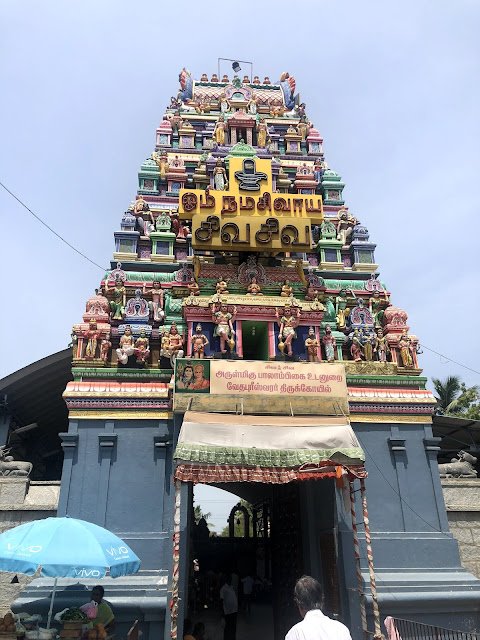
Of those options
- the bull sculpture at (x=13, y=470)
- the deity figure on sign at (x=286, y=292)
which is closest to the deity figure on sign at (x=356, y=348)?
the deity figure on sign at (x=286, y=292)

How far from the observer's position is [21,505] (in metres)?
11.9

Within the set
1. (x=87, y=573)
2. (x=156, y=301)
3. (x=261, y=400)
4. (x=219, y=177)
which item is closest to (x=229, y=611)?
(x=261, y=400)

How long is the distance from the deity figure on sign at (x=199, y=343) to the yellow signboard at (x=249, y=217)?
2640 millimetres

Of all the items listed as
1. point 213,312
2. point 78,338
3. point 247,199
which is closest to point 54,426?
point 78,338

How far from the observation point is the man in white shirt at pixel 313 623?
3.84 meters

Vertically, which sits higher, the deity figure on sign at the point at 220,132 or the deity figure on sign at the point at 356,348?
the deity figure on sign at the point at 220,132

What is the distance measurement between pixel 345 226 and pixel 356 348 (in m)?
4.65

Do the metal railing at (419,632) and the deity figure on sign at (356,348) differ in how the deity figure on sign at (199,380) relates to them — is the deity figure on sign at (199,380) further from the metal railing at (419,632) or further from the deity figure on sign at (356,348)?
the metal railing at (419,632)

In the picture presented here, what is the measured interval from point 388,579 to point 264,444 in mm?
4475

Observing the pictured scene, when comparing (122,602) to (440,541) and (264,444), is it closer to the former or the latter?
(264,444)

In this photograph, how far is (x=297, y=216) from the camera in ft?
50.9

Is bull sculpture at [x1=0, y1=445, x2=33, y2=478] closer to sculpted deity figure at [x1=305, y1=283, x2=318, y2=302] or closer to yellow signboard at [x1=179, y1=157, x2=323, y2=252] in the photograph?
yellow signboard at [x1=179, y1=157, x2=323, y2=252]

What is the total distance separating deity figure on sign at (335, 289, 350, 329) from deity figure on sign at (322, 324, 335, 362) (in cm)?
42

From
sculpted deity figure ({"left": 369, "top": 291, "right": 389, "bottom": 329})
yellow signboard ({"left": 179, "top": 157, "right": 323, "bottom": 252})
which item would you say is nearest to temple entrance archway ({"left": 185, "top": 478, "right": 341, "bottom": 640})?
sculpted deity figure ({"left": 369, "top": 291, "right": 389, "bottom": 329})
